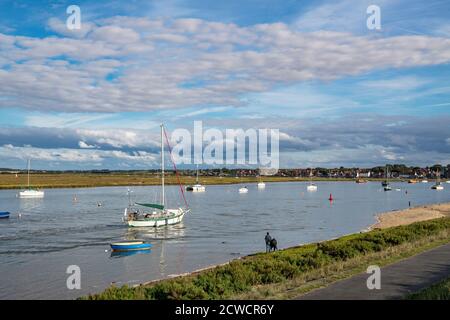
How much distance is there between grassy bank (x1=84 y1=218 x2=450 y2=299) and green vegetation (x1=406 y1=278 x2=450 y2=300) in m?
3.89

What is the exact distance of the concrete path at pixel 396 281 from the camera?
16.8 meters

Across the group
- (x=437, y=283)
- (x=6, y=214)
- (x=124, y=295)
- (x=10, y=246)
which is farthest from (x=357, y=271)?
(x=6, y=214)

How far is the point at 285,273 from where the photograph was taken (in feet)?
80.8

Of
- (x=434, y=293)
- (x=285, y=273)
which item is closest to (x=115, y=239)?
(x=285, y=273)

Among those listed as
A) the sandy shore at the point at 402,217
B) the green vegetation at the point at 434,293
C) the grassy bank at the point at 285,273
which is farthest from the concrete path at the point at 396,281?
the sandy shore at the point at 402,217

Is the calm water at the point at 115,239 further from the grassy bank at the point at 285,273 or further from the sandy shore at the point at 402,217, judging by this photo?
the grassy bank at the point at 285,273

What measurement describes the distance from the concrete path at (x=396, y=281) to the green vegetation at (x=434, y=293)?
1.78ft

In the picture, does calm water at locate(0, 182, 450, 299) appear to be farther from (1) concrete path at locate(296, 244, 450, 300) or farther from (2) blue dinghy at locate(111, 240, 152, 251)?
(1) concrete path at locate(296, 244, 450, 300)

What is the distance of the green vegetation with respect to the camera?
15516 mm

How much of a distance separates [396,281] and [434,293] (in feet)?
11.1

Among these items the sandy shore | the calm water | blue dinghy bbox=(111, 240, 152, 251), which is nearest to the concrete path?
the calm water

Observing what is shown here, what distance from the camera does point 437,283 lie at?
728 inches
